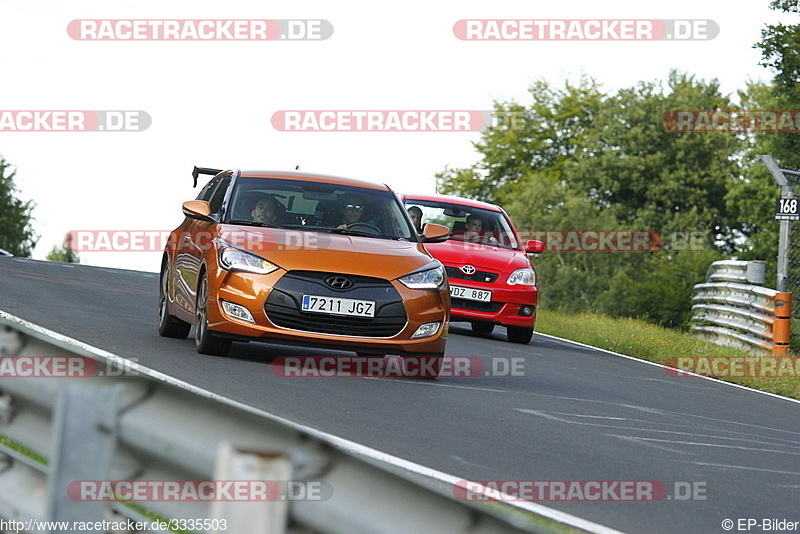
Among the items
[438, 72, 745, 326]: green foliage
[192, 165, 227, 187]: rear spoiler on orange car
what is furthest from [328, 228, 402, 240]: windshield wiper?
[438, 72, 745, 326]: green foliage

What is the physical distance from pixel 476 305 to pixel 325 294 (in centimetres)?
705

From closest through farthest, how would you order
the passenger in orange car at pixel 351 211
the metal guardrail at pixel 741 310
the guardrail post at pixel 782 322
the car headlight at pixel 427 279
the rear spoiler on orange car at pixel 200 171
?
the car headlight at pixel 427 279 < the passenger in orange car at pixel 351 211 < the rear spoiler on orange car at pixel 200 171 < the guardrail post at pixel 782 322 < the metal guardrail at pixel 741 310

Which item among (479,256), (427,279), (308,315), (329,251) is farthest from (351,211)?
(479,256)

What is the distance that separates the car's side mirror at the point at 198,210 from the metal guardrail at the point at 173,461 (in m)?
8.01

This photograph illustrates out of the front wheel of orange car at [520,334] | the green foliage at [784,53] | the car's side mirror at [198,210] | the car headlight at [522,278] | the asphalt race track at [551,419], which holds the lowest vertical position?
the front wheel of orange car at [520,334]

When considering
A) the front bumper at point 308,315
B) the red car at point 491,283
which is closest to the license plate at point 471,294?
the red car at point 491,283

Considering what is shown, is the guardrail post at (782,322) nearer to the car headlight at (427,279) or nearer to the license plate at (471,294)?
the license plate at (471,294)

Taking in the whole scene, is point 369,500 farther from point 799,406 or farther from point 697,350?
point 697,350

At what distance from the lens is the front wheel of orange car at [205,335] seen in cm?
1116

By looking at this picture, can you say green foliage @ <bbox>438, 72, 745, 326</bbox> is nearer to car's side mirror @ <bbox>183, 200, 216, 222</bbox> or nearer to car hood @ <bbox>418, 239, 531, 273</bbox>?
car hood @ <bbox>418, 239, 531, 273</bbox>

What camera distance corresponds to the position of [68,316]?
14.0 meters

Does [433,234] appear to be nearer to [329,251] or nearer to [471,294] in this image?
[329,251]

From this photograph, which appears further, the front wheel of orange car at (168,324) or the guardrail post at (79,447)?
the front wheel of orange car at (168,324)

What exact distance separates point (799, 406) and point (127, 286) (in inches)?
484
